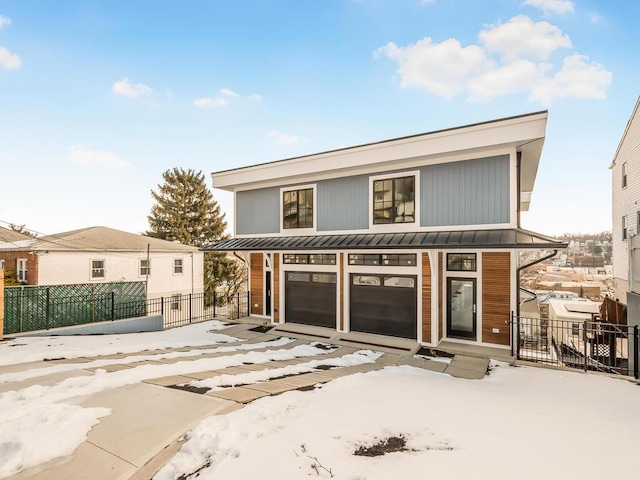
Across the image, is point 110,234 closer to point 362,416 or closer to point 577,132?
point 362,416

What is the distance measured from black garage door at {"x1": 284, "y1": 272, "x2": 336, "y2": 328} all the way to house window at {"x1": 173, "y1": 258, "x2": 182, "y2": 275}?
1530 centimetres

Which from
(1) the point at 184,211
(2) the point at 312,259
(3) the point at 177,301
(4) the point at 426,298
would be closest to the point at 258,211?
(2) the point at 312,259

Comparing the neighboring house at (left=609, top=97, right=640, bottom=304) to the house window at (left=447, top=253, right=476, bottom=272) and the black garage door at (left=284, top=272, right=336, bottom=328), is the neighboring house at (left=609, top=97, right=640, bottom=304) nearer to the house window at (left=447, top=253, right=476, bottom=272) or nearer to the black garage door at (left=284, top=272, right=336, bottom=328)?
the house window at (left=447, top=253, right=476, bottom=272)

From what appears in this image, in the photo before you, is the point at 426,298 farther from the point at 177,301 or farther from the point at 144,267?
the point at 144,267

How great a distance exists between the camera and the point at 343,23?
15773mm

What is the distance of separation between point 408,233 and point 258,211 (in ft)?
22.6

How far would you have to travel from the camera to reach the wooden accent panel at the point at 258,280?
1506 centimetres

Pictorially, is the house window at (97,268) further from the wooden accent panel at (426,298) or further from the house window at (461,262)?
the house window at (461,262)

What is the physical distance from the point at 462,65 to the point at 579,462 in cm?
1860

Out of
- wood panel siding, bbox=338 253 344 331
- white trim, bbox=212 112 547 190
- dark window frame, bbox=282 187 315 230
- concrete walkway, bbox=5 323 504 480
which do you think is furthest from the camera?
dark window frame, bbox=282 187 315 230

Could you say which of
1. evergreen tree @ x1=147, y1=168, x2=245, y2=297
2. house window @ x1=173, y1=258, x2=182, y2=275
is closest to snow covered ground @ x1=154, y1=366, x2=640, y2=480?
house window @ x1=173, y1=258, x2=182, y2=275

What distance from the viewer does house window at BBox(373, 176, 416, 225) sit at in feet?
36.3

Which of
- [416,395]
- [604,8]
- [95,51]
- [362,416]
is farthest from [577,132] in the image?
[95,51]

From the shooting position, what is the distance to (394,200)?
11.3 metres
